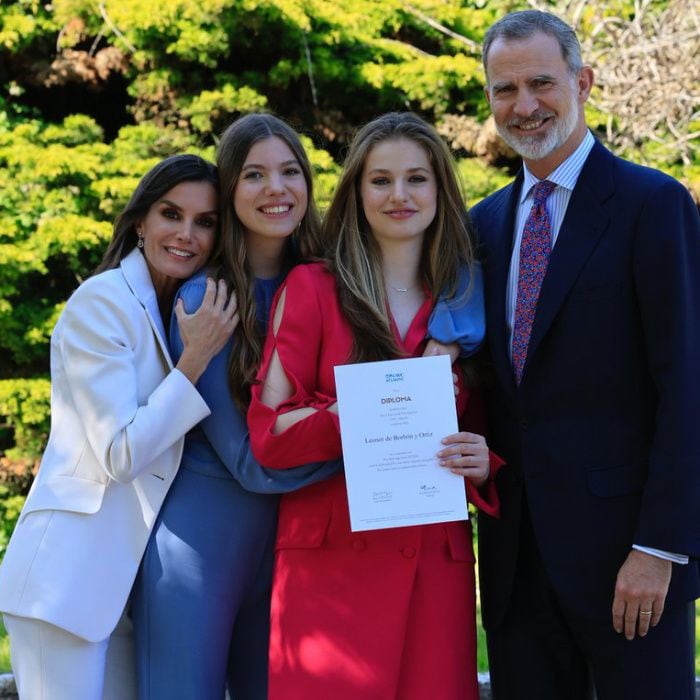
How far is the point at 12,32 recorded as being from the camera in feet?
28.9

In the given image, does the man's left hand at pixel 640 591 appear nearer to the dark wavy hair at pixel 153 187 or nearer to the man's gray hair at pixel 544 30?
the man's gray hair at pixel 544 30

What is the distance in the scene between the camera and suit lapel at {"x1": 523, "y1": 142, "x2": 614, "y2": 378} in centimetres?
303

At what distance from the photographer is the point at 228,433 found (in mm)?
3248

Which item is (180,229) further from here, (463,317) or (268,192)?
(463,317)

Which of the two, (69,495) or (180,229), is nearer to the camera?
(69,495)

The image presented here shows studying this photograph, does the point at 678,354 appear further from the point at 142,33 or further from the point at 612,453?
the point at 142,33

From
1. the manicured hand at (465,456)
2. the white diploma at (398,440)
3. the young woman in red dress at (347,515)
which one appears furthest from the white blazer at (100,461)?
the manicured hand at (465,456)

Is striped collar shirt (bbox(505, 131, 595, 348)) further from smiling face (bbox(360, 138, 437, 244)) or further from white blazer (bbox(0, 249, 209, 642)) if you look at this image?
white blazer (bbox(0, 249, 209, 642))

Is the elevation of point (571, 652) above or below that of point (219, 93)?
below

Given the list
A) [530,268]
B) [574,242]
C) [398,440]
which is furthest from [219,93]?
[398,440]

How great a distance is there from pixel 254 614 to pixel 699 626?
3669 millimetres

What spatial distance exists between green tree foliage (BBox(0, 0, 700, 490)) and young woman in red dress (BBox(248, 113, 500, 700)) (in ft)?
16.7

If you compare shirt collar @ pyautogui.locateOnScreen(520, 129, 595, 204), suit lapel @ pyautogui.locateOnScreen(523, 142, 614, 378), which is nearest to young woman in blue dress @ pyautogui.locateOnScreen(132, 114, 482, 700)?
suit lapel @ pyautogui.locateOnScreen(523, 142, 614, 378)

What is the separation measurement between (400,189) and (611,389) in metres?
0.89
